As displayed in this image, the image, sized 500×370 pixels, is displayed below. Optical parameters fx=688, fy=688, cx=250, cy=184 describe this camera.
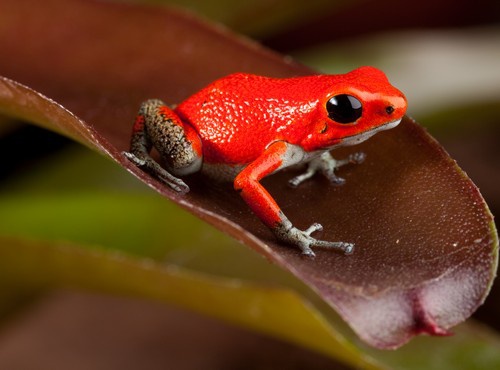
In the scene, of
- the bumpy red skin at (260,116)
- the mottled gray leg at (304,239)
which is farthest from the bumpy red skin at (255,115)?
the mottled gray leg at (304,239)

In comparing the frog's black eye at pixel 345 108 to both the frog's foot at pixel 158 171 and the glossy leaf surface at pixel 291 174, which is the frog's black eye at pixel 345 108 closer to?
the glossy leaf surface at pixel 291 174

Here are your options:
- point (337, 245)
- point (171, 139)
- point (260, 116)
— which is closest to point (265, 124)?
point (260, 116)

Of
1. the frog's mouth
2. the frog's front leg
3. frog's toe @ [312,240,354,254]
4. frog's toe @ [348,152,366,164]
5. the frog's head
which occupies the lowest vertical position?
frog's toe @ [312,240,354,254]

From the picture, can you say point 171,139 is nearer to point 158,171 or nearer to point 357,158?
point 158,171

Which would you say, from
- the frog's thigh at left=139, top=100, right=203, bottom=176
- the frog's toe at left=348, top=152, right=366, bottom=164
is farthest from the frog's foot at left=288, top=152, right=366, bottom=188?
the frog's thigh at left=139, top=100, right=203, bottom=176

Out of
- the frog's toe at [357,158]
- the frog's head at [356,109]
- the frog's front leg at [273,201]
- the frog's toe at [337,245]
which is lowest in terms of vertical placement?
the frog's toe at [337,245]

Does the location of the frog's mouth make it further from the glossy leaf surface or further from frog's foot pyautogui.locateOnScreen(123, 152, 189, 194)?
frog's foot pyautogui.locateOnScreen(123, 152, 189, 194)

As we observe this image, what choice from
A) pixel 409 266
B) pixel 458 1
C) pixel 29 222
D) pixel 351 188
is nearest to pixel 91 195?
pixel 29 222
